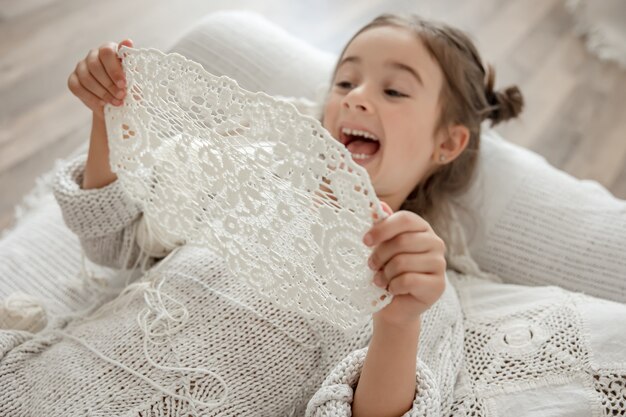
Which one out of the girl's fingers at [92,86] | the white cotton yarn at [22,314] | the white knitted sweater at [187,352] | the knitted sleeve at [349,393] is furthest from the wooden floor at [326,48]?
the knitted sleeve at [349,393]

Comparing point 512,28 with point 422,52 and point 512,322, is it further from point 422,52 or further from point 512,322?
point 512,322

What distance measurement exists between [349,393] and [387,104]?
0.46 metres

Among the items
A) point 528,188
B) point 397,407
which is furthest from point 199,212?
point 528,188

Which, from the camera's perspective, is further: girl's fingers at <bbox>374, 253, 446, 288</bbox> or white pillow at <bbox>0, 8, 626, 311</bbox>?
white pillow at <bbox>0, 8, 626, 311</bbox>

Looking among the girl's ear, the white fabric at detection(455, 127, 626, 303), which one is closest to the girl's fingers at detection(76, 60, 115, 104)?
the girl's ear

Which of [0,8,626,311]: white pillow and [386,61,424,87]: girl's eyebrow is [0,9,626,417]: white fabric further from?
[386,61,424,87]: girl's eyebrow

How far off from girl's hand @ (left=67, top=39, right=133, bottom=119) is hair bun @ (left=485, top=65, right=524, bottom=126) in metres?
0.73

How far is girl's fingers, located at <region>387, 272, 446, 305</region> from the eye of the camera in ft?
2.22

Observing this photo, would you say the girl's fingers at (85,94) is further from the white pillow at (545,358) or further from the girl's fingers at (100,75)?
the white pillow at (545,358)

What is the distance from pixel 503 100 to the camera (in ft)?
4.09

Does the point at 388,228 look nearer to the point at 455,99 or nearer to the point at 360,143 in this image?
the point at 360,143

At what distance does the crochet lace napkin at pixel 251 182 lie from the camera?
26.5 inches

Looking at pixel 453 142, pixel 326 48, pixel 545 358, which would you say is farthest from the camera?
pixel 326 48

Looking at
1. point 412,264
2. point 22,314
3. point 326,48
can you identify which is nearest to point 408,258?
point 412,264
